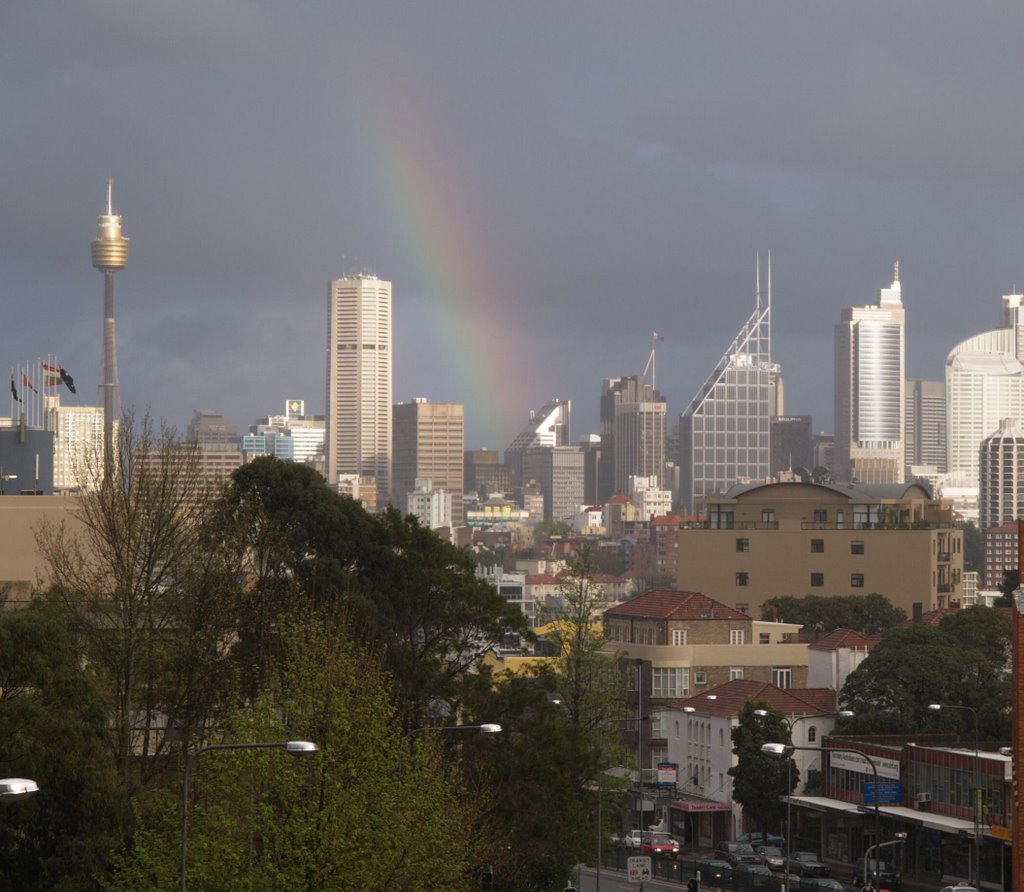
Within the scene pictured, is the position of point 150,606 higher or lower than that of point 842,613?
higher

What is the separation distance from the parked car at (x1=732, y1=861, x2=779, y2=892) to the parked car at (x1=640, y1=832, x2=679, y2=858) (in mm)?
12058

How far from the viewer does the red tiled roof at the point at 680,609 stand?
126 m

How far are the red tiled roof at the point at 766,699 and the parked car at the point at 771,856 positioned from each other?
10.9 m

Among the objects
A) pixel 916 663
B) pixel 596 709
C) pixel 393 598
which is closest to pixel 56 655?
pixel 393 598

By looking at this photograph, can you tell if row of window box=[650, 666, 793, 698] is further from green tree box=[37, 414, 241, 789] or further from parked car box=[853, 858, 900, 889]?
green tree box=[37, 414, 241, 789]

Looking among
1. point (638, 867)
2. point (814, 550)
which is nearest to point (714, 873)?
point (638, 867)

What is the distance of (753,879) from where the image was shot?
247 feet

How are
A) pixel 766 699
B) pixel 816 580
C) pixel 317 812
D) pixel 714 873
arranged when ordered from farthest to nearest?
1. pixel 816 580
2. pixel 766 699
3. pixel 714 873
4. pixel 317 812

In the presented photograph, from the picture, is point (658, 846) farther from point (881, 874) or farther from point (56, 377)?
point (56, 377)

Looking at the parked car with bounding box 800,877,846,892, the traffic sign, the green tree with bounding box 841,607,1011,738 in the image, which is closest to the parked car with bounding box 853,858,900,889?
the parked car with bounding box 800,877,846,892

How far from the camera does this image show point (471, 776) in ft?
185

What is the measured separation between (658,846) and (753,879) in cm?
1605

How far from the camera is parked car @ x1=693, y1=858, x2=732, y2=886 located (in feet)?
256

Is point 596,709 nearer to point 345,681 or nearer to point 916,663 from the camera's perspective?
point 916,663
